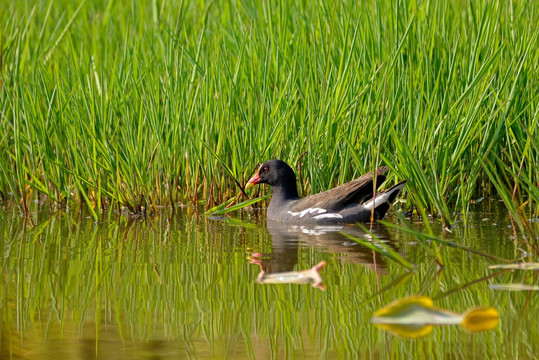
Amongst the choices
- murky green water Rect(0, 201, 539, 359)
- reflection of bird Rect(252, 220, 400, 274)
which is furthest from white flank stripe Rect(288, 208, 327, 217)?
murky green water Rect(0, 201, 539, 359)

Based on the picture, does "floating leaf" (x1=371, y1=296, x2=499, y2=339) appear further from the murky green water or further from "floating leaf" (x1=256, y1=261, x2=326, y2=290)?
"floating leaf" (x1=256, y1=261, x2=326, y2=290)

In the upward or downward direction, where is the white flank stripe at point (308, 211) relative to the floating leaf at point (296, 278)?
upward

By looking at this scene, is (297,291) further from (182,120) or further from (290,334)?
(182,120)

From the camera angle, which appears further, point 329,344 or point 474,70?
point 474,70

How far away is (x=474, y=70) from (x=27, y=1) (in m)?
6.41

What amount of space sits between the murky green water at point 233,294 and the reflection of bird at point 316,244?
14mm

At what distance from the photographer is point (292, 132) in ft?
25.1

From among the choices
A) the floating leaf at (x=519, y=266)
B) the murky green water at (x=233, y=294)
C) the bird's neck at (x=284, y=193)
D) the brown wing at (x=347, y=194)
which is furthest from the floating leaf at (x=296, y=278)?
the bird's neck at (x=284, y=193)

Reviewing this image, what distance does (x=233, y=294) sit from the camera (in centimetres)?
446

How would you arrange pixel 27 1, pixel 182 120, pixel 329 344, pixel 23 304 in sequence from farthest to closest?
pixel 27 1 < pixel 182 120 < pixel 23 304 < pixel 329 344

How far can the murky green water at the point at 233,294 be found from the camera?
3.56m

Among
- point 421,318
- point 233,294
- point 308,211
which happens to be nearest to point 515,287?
point 421,318

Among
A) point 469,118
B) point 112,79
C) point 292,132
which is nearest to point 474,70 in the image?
point 469,118

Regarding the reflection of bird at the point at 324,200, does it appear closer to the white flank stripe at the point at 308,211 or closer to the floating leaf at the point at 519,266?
the white flank stripe at the point at 308,211
